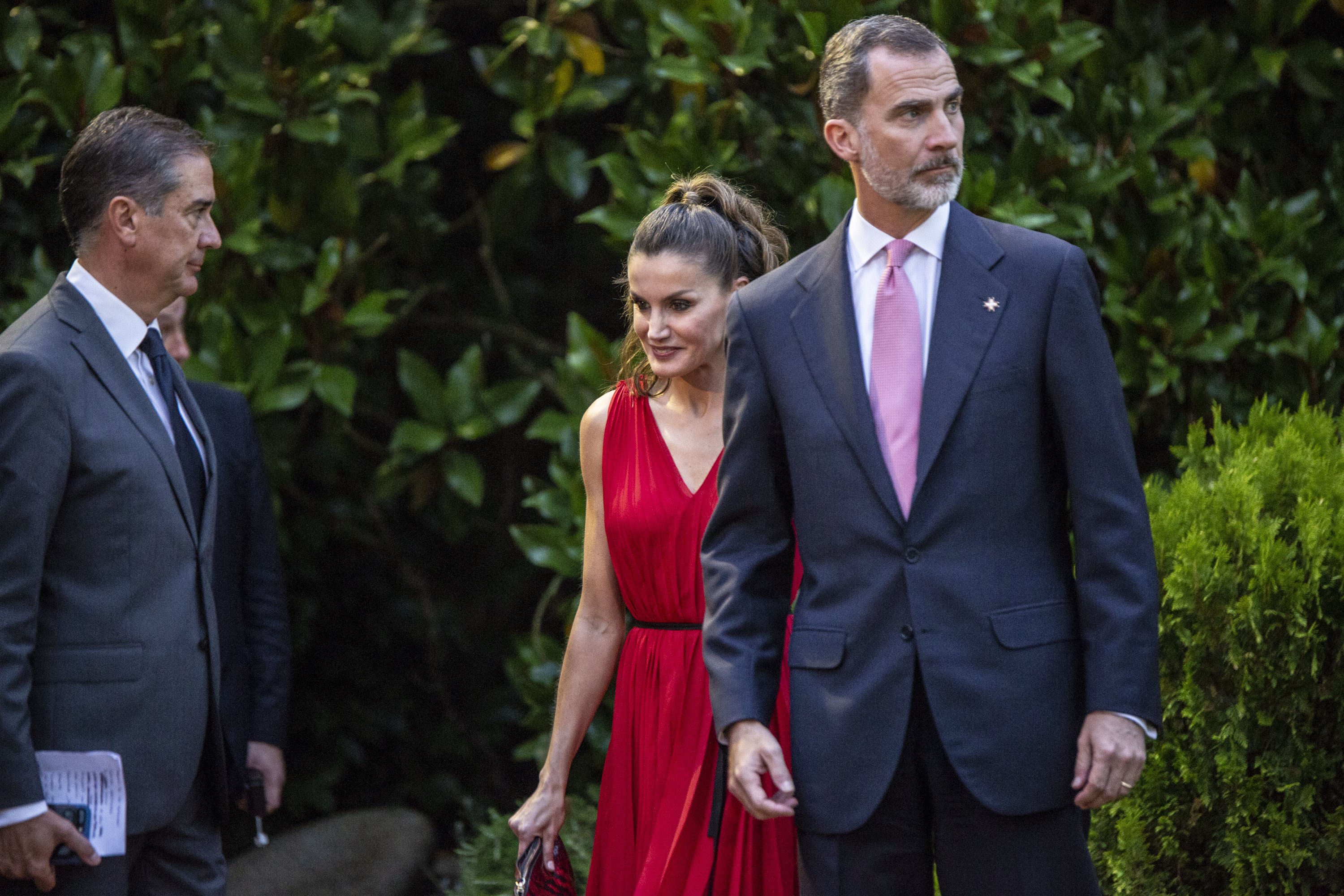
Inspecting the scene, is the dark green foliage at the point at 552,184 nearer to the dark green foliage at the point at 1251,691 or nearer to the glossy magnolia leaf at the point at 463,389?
the glossy magnolia leaf at the point at 463,389

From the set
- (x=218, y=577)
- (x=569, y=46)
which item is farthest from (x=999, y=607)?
(x=569, y=46)

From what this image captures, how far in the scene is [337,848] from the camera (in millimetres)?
5113

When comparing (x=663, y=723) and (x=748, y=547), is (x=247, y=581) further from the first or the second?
(x=748, y=547)

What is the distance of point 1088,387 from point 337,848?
12.5ft

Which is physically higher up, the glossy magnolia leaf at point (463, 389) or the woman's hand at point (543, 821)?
the glossy magnolia leaf at point (463, 389)

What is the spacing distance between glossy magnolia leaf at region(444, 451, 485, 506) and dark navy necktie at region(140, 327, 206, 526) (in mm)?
1711

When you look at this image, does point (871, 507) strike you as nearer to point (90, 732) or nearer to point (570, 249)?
point (90, 732)

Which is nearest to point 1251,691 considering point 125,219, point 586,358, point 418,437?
point 586,358

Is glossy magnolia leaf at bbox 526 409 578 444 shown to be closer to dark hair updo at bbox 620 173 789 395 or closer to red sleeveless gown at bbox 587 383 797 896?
dark hair updo at bbox 620 173 789 395

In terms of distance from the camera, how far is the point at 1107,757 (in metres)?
2.12

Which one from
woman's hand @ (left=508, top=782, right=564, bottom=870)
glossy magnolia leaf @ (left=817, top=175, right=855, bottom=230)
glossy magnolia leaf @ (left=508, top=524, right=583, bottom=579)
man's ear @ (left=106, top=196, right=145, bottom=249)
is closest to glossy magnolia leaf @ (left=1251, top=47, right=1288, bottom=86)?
glossy magnolia leaf @ (left=817, top=175, right=855, bottom=230)

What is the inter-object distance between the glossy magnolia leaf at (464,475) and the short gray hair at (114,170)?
1.98m

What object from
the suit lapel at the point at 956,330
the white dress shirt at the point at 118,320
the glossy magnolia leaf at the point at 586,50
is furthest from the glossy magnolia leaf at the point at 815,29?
the white dress shirt at the point at 118,320

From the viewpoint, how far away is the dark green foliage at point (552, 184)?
4215 mm
